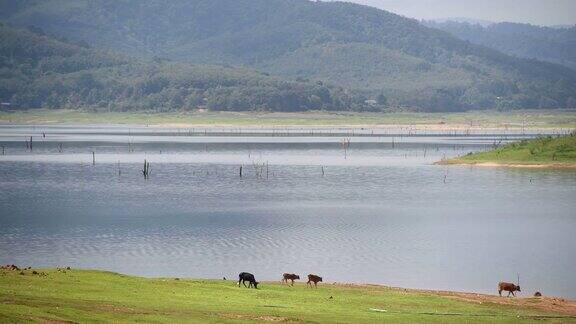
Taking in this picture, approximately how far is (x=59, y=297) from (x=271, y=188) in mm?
69316

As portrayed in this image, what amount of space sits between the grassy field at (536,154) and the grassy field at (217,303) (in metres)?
80.5

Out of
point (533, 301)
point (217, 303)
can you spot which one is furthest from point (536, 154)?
point (217, 303)

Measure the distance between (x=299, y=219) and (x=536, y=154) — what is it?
5530 centimetres

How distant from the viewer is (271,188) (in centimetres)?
9888

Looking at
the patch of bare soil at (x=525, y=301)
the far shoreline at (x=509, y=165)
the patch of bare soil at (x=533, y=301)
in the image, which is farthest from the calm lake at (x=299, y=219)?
the patch of bare soil at (x=533, y=301)

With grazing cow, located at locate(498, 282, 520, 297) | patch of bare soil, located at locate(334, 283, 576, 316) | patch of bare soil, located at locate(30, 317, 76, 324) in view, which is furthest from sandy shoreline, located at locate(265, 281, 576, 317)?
patch of bare soil, located at locate(30, 317, 76, 324)

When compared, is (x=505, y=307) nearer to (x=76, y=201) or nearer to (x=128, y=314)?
(x=128, y=314)

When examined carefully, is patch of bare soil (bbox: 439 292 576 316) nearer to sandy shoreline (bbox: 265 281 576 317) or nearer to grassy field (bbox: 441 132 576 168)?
sandy shoreline (bbox: 265 281 576 317)

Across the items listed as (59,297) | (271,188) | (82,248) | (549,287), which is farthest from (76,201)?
(59,297)

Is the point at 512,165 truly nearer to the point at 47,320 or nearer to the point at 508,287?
the point at 508,287

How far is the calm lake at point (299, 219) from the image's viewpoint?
49125mm

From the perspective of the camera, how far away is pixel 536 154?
389ft

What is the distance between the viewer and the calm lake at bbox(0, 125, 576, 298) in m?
49.1

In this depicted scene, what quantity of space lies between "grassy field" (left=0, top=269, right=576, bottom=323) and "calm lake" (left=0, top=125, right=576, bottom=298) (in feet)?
13.1
